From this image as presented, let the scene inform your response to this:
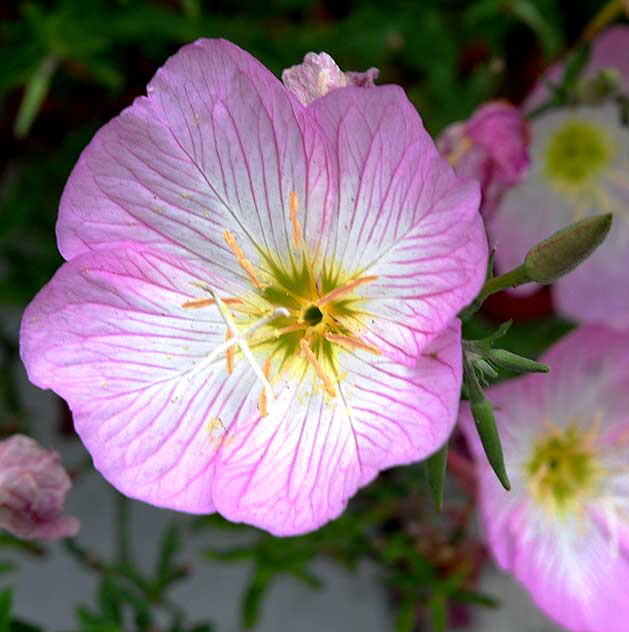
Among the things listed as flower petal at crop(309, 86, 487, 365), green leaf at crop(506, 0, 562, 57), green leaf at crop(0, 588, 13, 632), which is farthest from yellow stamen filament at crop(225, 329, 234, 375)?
green leaf at crop(506, 0, 562, 57)

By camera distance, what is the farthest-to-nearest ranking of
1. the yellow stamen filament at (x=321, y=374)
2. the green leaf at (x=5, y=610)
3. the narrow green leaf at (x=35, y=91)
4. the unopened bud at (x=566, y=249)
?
the narrow green leaf at (x=35, y=91), the green leaf at (x=5, y=610), the yellow stamen filament at (x=321, y=374), the unopened bud at (x=566, y=249)

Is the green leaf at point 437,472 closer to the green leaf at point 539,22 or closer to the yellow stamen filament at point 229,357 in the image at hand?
the yellow stamen filament at point 229,357

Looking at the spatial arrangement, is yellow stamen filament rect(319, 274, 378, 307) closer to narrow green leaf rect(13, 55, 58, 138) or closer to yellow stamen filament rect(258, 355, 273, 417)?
yellow stamen filament rect(258, 355, 273, 417)

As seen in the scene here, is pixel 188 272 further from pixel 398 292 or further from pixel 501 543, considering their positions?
pixel 501 543

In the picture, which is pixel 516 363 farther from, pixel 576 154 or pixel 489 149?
pixel 576 154

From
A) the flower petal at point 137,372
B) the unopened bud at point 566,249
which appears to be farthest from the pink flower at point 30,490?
the unopened bud at point 566,249

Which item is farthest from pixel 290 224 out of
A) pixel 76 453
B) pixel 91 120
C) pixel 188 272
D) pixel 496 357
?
pixel 76 453

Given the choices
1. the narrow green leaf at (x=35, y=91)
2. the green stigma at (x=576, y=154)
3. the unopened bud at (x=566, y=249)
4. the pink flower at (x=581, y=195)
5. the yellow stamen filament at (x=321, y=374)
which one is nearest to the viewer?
the unopened bud at (x=566, y=249)
